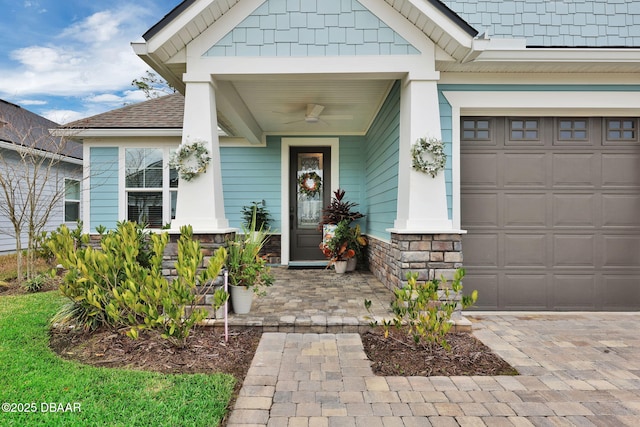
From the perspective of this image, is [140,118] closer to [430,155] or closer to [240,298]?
[240,298]

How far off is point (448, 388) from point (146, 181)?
6.70 m

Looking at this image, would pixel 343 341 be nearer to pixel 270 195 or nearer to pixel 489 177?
pixel 489 177

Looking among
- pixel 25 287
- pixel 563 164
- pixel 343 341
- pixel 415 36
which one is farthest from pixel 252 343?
pixel 25 287

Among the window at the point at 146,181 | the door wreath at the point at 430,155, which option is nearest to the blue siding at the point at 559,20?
the door wreath at the point at 430,155

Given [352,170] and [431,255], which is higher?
[352,170]

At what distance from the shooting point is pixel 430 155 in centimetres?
379

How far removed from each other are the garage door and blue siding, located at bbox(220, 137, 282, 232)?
13.1 ft

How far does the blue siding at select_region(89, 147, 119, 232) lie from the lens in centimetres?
722

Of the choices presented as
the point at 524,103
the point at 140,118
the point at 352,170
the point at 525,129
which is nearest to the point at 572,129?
the point at 525,129

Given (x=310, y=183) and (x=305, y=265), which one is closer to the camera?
(x=305, y=265)

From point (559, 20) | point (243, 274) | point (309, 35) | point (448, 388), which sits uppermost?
point (559, 20)

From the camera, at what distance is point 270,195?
24.2 ft

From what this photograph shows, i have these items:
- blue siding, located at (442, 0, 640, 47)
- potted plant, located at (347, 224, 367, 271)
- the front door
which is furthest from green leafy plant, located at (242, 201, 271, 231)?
blue siding, located at (442, 0, 640, 47)

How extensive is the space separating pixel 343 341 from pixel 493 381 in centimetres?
127
